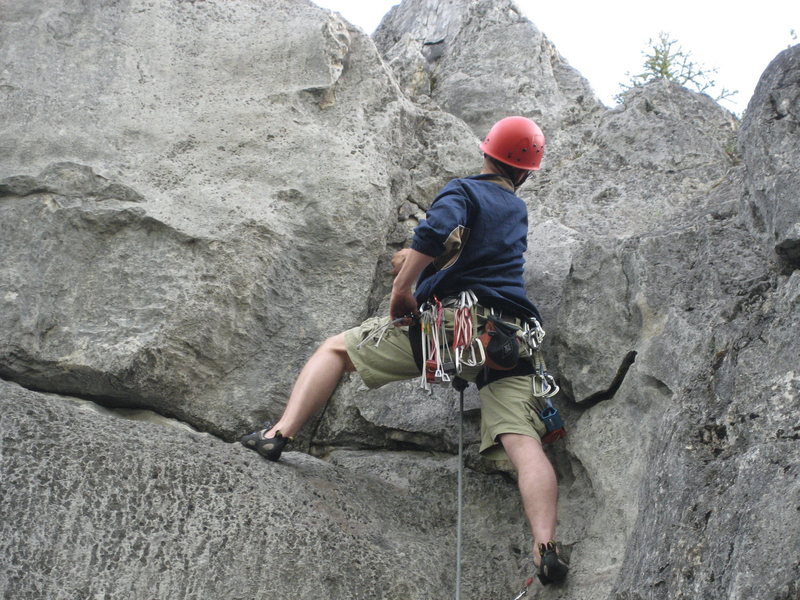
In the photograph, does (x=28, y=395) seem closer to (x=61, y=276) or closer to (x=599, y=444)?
(x=61, y=276)

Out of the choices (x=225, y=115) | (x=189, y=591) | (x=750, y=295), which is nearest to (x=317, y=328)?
(x=225, y=115)

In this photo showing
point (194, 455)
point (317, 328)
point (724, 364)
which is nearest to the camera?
point (724, 364)

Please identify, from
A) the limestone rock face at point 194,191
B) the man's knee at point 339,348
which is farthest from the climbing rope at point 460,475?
the limestone rock face at point 194,191

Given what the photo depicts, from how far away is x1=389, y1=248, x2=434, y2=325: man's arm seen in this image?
4609 millimetres

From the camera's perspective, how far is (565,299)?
16.8ft

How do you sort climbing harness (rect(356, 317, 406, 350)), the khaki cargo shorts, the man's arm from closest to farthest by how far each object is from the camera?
the man's arm, the khaki cargo shorts, climbing harness (rect(356, 317, 406, 350))

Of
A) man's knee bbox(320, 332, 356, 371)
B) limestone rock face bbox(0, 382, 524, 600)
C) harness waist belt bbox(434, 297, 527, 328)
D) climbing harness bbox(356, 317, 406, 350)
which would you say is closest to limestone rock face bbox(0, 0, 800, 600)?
limestone rock face bbox(0, 382, 524, 600)

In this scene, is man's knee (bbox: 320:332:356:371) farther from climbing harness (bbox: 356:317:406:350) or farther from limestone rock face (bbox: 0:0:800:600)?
limestone rock face (bbox: 0:0:800:600)

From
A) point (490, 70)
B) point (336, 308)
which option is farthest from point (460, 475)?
point (490, 70)

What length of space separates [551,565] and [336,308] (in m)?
2.07

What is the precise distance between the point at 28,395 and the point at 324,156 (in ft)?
7.50

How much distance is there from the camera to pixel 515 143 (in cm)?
510

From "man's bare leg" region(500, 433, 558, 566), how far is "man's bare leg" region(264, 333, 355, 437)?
2.85ft

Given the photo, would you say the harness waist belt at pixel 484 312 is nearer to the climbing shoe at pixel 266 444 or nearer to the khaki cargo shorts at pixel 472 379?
the khaki cargo shorts at pixel 472 379
